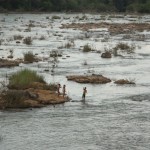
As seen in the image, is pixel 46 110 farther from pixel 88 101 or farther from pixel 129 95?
pixel 129 95

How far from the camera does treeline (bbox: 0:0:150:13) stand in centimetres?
15275

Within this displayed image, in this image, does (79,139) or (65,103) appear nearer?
(79,139)

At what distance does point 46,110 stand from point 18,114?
1539mm

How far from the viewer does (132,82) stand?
32344 millimetres

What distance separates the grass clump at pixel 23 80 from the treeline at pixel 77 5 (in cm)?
12155

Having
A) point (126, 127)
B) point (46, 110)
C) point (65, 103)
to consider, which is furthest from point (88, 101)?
point (126, 127)

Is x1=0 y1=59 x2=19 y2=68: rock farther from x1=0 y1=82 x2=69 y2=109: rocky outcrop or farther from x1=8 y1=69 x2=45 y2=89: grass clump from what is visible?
x1=0 y1=82 x2=69 y2=109: rocky outcrop

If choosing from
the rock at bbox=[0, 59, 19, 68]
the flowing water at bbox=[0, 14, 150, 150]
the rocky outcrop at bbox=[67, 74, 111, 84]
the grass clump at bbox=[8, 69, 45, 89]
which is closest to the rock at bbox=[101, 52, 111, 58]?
the flowing water at bbox=[0, 14, 150, 150]

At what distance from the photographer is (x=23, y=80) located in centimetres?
2880

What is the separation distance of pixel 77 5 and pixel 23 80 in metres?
144

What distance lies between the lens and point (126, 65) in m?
40.6

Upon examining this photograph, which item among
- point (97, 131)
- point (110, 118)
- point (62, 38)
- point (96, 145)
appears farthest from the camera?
point (62, 38)

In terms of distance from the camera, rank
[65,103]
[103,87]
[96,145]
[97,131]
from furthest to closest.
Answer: [103,87] < [65,103] < [97,131] < [96,145]

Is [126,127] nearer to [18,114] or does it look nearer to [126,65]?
[18,114]
